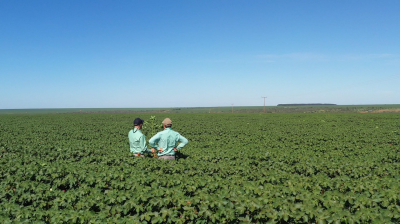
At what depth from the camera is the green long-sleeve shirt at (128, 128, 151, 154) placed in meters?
8.35

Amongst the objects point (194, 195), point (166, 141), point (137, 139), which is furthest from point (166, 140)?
point (194, 195)

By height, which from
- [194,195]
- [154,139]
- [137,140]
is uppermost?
[154,139]

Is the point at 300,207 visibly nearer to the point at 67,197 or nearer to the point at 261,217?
the point at 261,217

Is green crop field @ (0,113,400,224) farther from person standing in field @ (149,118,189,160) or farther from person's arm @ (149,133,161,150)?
person's arm @ (149,133,161,150)

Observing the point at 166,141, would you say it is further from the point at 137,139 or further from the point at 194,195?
the point at 194,195

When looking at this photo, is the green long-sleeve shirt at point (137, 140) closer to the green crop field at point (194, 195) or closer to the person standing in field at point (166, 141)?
the green crop field at point (194, 195)

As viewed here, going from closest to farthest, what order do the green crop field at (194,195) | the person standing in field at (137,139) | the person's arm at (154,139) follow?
the green crop field at (194,195) → the person's arm at (154,139) → the person standing in field at (137,139)

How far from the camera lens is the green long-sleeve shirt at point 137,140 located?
27.4 ft

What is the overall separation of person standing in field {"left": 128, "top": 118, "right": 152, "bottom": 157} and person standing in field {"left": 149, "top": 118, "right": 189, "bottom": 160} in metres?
0.60

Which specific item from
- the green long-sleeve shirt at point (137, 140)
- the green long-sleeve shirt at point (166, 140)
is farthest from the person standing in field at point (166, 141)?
the green long-sleeve shirt at point (137, 140)

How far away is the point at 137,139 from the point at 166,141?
110cm

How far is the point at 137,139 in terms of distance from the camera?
8.45 meters

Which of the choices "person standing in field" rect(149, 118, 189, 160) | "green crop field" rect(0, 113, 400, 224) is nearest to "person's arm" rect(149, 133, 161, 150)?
"person standing in field" rect(149, 118, 189, 160)

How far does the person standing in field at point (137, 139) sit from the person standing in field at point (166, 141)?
23.6 inches
